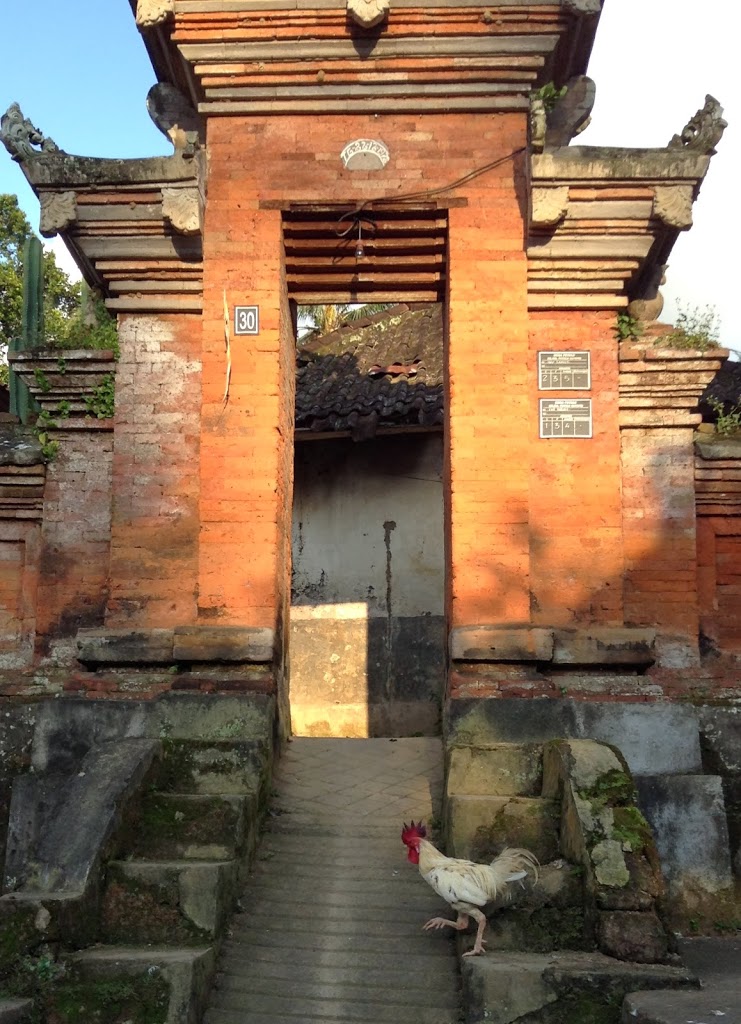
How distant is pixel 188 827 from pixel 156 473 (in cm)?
277

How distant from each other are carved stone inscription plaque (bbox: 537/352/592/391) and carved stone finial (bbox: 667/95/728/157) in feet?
5.37

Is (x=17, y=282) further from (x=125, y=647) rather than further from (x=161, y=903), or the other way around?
A: (x=161, y=903)

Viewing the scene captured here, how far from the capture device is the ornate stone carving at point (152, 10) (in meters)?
7.81

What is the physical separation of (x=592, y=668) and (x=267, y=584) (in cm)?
233

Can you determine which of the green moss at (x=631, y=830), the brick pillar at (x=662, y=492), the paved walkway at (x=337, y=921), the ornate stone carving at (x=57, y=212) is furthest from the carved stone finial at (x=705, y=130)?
the paved walkway at (x=337, y=921)

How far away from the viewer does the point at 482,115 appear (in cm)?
795

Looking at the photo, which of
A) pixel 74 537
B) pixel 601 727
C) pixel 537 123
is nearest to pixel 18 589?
pixel 74 537

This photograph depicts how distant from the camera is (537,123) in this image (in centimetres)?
732

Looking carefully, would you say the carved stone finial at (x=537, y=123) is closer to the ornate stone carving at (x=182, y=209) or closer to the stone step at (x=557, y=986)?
the ornate stone carving at (x=182, y=209)

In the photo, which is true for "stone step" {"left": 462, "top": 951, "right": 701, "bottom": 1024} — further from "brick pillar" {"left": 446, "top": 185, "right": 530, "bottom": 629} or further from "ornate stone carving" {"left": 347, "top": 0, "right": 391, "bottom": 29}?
"ornate stone carving" {"left": 347, "top": 0, "right": 391, "bottom": 29}

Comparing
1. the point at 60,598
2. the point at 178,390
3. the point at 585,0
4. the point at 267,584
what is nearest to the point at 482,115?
the point at 585,0

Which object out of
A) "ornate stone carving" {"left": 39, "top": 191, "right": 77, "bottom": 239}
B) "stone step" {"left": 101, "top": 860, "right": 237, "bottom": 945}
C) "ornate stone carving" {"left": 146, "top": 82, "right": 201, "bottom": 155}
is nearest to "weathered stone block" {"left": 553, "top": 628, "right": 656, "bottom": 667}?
"stone step" {"left": 101, "top": 860, "right": 237, "bottom": 945}

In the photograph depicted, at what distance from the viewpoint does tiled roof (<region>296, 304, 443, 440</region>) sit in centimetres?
1316

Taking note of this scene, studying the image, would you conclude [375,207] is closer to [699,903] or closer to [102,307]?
[102,307]
